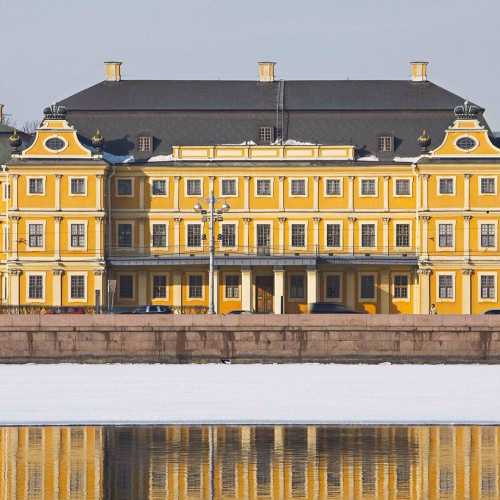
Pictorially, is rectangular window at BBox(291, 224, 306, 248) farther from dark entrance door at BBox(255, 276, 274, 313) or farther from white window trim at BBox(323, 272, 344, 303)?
dark entrance door at BBox(255, 276, 274, 313)

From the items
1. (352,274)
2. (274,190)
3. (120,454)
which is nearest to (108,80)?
(274,190)

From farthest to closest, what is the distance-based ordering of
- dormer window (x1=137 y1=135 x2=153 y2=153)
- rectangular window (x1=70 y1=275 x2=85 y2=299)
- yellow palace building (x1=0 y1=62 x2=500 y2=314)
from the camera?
dormer window (x1=137 y1=135 x2=153 y2=153), yellow palace building (x1=0 y1=62 x2=500 y2=314), rectangular window (x1=70 y1=275 x2=85 y2=299)

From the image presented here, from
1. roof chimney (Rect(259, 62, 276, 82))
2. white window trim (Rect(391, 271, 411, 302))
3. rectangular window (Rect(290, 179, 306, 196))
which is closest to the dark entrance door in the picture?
rectangular window (Rect(290, 179, 306, 196))

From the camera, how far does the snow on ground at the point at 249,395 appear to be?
47.8 meters

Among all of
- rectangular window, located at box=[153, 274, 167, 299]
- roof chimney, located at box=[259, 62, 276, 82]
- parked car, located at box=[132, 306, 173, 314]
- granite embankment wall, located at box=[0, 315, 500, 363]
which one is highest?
roof chimney, located at box=[259, 62, 276, 82]

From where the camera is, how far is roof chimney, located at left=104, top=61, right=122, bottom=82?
4284 inches

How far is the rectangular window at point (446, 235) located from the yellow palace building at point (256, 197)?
2.3 inches

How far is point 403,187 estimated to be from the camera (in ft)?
348

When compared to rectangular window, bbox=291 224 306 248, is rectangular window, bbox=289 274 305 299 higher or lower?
lower

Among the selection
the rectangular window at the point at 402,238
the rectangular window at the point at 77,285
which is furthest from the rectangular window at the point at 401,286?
the rectangular window at the point at 77,285

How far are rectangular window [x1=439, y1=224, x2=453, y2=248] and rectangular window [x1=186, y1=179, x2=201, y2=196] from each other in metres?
14.6

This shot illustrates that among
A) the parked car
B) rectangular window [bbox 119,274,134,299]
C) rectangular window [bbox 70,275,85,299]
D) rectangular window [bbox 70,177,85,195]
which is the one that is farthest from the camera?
rectangular window [bbox 119,274,134,299]

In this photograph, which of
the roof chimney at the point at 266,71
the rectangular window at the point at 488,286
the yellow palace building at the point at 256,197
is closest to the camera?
the rectangular window at the point at 488,286

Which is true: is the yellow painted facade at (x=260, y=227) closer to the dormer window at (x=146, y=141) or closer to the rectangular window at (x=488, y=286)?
the rectangular window at (x=488, y=286)
